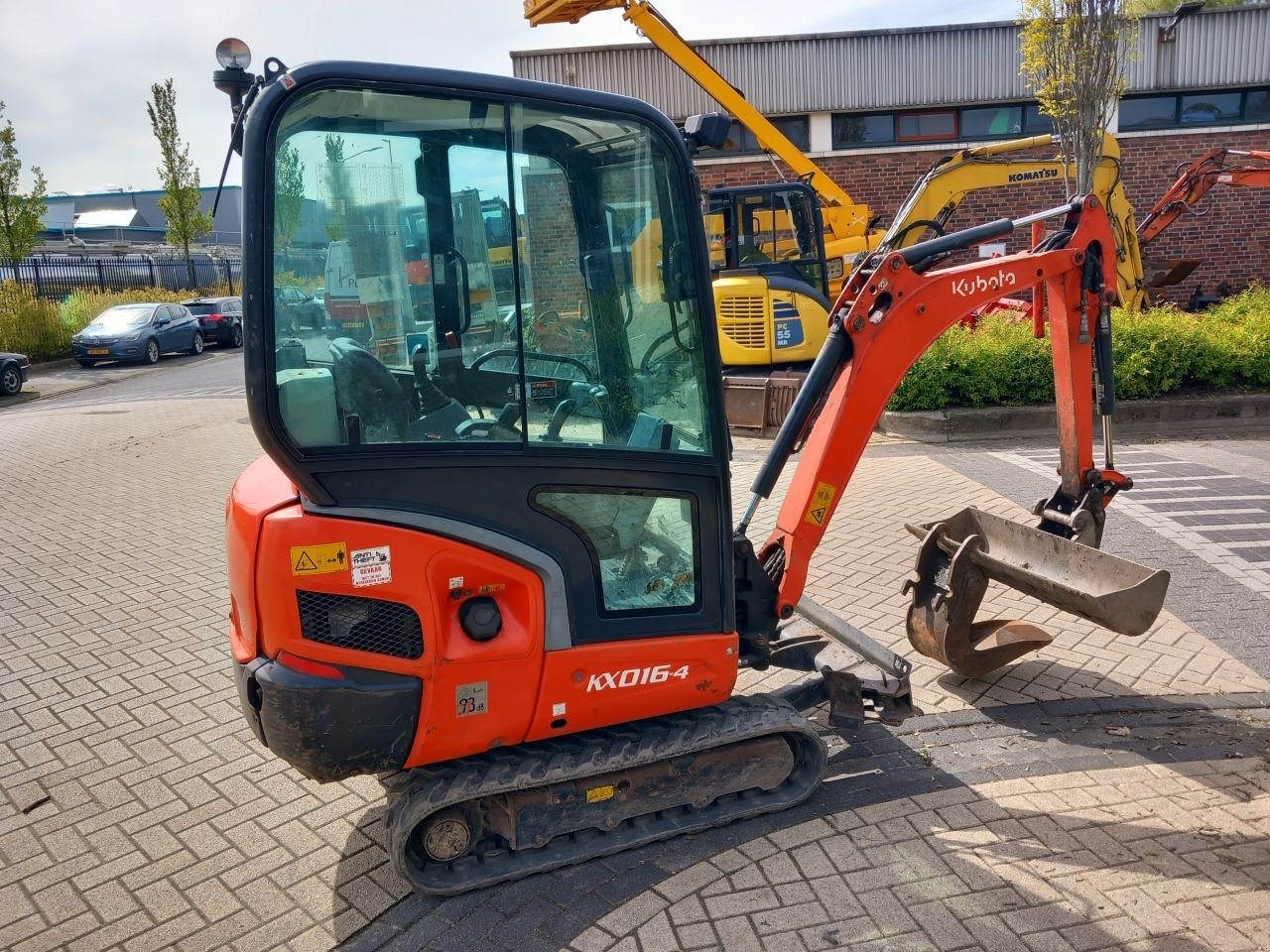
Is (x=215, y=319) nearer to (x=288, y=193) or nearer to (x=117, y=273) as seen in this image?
(x=117, y=273)

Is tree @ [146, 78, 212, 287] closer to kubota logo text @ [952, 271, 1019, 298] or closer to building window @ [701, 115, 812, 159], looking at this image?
building window @ [701, 115, 812, 159]

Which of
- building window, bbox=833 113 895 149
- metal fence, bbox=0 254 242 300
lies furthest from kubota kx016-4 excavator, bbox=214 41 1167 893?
metal fence, bbox=0 254 242 300

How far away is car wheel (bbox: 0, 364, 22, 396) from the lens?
18.1m

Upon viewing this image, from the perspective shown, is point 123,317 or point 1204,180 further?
point 123,317

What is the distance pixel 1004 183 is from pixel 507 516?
12.4 metres

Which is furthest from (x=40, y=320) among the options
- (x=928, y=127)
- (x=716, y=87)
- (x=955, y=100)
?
(x=955, y=100)

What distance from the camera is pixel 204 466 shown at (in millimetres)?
10641

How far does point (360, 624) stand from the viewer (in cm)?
302

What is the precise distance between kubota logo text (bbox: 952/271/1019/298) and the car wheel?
19046mm

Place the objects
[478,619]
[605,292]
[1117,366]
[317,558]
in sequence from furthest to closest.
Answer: [1117,366] → [605,292] → [478,619] → [317,558]

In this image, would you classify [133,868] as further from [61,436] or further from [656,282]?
[61,436]

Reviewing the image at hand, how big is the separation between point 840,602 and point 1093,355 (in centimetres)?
202

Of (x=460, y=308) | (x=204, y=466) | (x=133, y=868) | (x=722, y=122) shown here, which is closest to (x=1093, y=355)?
(x=722, y=122)

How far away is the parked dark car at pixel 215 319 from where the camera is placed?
26.4 m
